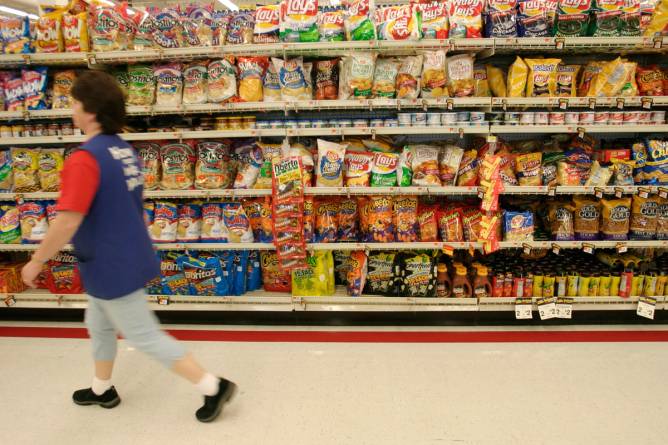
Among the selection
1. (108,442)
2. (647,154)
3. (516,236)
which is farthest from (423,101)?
(108,442)

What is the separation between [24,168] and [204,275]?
150cm

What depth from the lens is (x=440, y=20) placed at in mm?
2600

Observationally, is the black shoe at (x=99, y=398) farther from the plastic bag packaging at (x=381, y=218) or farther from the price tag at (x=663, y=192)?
the price tag at (x=663, y=192)

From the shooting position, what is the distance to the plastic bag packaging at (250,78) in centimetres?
273

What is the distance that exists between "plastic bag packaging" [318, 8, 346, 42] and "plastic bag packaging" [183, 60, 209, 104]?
0.85m

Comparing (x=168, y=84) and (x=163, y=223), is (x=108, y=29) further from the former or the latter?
(x=163, y=223)

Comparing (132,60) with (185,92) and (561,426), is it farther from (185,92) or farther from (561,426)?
(561,426)

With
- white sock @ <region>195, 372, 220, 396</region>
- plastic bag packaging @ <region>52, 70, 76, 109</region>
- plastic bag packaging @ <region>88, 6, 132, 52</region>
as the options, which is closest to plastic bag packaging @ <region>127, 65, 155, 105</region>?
plastic bag packaging @ <region>88, 6, 132, 52</region>

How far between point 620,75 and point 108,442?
3621 mm

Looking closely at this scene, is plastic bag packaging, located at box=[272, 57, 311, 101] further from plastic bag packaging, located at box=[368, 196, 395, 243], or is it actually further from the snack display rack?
plastic bag packaging, located at box=[368, 196, 395, 243]

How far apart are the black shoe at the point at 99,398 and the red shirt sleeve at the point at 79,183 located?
1117mm

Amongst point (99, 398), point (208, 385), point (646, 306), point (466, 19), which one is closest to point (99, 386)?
point (99, 398)

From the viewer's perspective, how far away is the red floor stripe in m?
2.77

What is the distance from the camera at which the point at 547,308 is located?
2824mm
